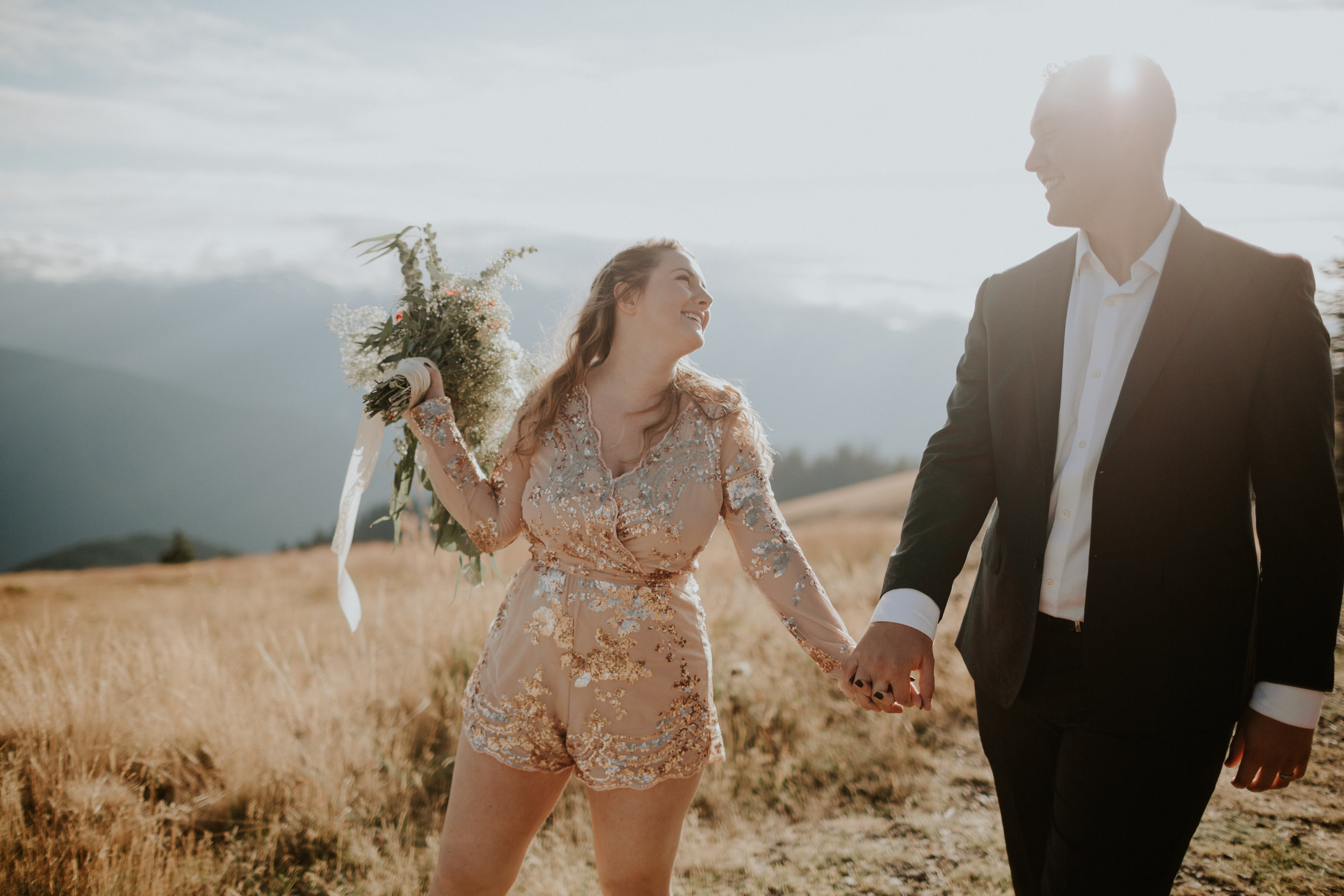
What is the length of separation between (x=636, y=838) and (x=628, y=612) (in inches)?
24.1

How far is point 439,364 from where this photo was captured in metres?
2.96

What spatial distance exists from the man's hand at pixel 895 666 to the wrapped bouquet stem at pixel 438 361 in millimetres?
1628

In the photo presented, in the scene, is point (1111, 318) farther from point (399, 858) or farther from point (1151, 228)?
point (399, 858)

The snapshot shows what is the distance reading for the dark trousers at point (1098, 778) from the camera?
1.70 metres

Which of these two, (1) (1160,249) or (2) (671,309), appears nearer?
(1) (1160,249)

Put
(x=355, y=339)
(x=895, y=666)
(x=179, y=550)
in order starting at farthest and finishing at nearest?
(x=179, y=550) → (x=355, y=339) → (x=895, y=666)

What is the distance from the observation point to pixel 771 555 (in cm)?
243

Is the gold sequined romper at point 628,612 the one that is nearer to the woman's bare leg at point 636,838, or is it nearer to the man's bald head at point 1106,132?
the woman's bare leg at point 636,838

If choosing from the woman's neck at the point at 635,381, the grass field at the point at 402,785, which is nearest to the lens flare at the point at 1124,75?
the woman's neck at the point at 635,381

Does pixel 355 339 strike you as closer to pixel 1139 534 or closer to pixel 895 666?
pixel 895 666

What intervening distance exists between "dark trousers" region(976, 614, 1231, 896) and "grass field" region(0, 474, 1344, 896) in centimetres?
206

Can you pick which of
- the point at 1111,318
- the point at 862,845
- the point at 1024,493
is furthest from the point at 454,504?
the point at 862,845

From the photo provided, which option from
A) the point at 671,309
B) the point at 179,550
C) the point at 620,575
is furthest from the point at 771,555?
the point at 179,550

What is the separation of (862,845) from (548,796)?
2.26m
